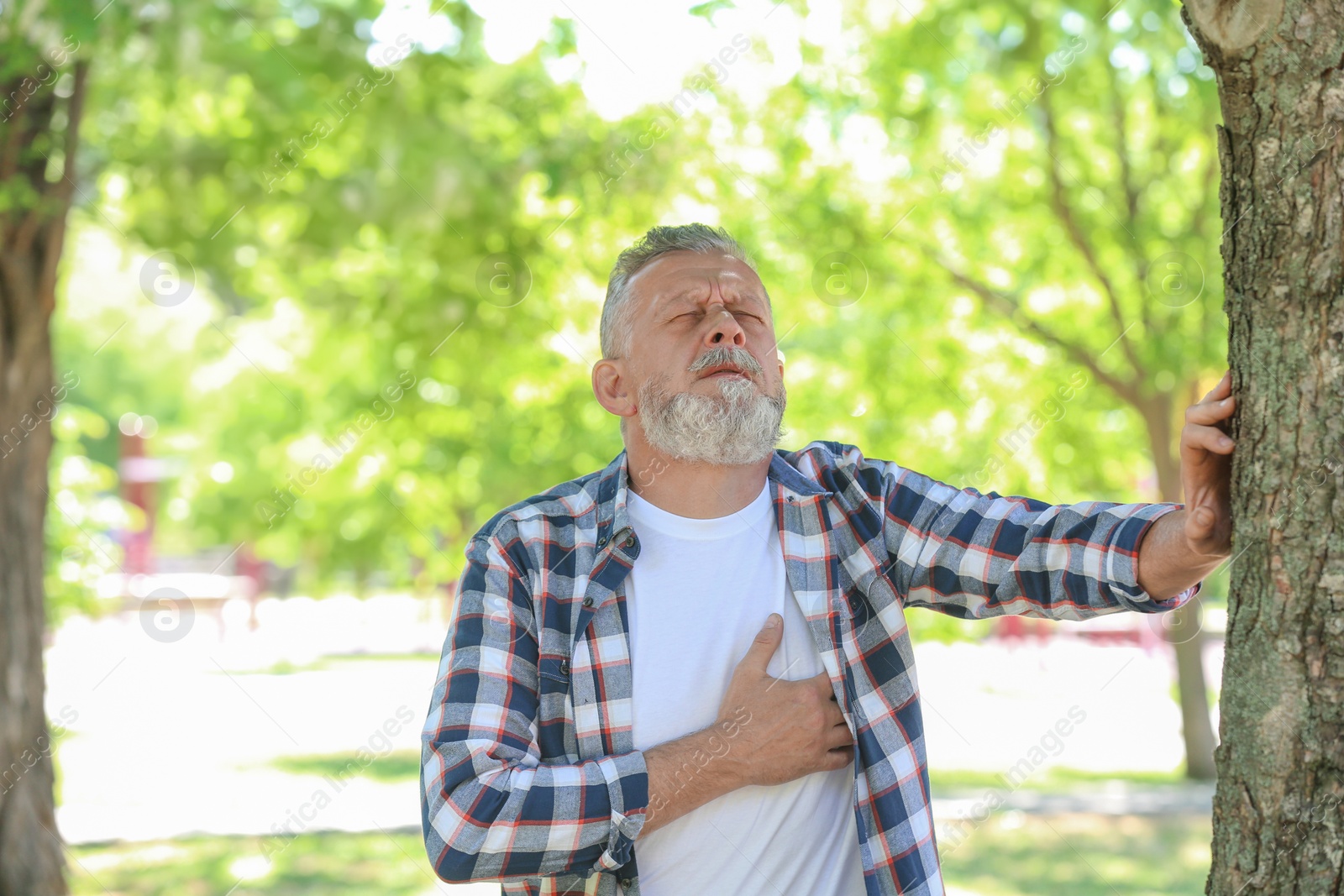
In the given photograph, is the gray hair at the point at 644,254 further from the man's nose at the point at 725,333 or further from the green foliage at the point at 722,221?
the green foliage at the point at 722,221

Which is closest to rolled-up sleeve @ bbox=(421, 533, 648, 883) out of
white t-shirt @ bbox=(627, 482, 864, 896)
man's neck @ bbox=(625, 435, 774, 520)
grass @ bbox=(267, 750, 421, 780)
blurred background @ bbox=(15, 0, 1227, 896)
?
white t-shirt @ bbox=(627, 482, 864, 896)

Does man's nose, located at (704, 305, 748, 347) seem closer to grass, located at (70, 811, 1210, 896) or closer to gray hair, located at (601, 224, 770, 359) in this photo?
gray hair, located at (601, 224, 770, 359)

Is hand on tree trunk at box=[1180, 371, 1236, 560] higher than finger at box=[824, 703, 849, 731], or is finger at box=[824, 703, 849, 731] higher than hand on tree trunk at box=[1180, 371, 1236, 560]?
hand on tree trunk at box=[1180, 371, 1236, 560]

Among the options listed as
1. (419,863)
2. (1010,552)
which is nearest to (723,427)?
(1010,552)

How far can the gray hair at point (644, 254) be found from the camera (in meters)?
2.69

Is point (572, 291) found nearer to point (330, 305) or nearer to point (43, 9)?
point (330, 305)

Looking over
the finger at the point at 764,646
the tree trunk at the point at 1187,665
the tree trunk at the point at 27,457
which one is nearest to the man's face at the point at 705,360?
the finger at the point at 764,646

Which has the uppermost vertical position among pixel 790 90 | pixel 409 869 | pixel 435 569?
pixel 790 90

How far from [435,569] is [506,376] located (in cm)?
261

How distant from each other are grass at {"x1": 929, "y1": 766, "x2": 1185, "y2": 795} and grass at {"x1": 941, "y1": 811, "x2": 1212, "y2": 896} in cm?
101

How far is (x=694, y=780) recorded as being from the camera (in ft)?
6.84

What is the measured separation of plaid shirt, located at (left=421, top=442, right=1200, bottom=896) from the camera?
6.61ft

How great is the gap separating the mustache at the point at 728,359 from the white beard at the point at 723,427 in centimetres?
4

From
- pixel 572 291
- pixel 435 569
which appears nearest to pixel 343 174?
pixel 572 291
